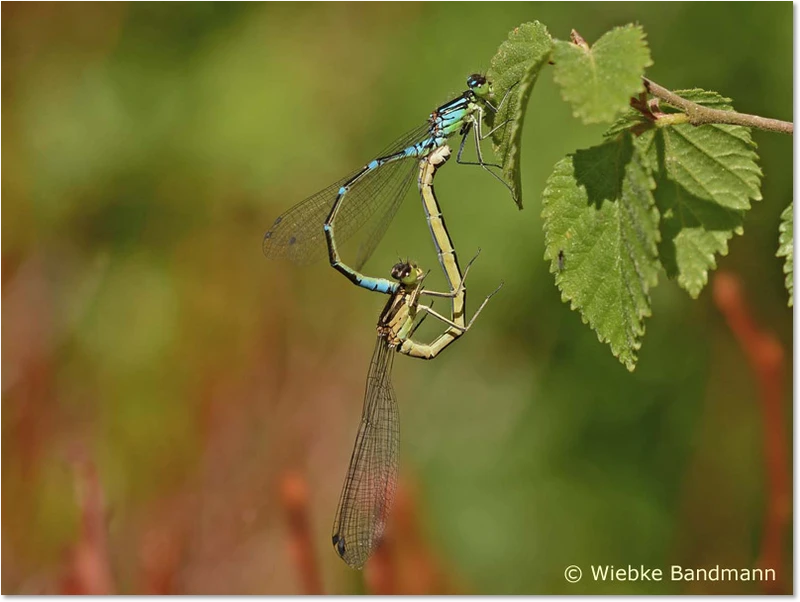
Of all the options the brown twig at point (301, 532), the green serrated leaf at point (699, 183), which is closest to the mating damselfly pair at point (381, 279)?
the brown twig at point (301, 532)

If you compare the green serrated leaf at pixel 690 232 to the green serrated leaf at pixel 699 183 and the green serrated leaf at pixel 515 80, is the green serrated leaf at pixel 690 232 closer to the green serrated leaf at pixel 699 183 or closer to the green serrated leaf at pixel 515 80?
the green serrated leaf at pixel 699 183

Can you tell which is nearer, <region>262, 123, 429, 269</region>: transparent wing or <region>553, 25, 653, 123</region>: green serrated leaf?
<region>553, 25, 653, 123</region>: green serrated leaf

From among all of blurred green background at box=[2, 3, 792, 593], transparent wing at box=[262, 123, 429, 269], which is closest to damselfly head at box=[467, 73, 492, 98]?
transparent wing at box=[262, 123, 429, 269]

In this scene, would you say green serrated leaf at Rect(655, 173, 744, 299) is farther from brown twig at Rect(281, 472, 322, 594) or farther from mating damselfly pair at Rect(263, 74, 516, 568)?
brown twig at Rect(281, 472, 322, 594)

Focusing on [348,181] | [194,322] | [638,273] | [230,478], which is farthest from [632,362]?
[194,322]

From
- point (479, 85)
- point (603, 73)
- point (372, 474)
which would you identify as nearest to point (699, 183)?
point (603, 73)
